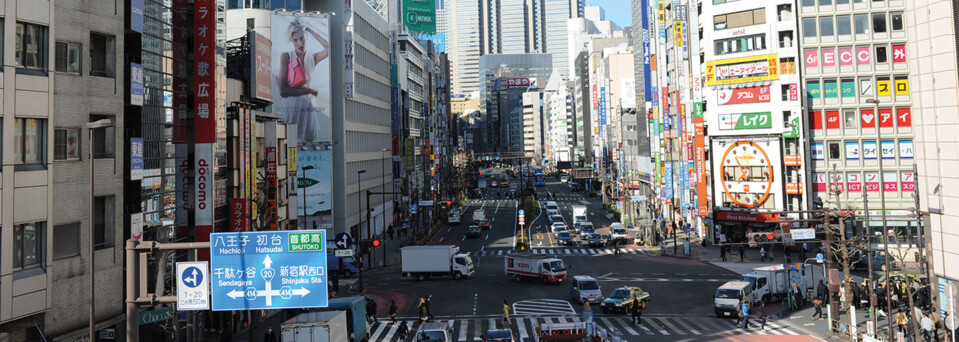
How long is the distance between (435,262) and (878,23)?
144ft

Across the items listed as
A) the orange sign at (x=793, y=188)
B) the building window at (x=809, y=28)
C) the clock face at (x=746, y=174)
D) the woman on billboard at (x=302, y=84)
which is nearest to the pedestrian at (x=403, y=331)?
the woman on billboard at (x=302, y=84)

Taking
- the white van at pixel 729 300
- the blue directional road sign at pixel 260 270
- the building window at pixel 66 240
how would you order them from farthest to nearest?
the white van at pixel 729 300 → the building window at pixel 66 240 → the blue directional road sign at pixel 260 270

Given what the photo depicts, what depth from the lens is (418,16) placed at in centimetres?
11725

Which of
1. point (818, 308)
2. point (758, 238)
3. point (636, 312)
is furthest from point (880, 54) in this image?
point (636, 312)

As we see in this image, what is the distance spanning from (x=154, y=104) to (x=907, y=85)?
59.8 metres

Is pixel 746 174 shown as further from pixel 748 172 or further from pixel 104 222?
pixel 104 222

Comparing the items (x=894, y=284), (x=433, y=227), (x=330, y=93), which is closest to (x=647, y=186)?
(x=433, y=227)

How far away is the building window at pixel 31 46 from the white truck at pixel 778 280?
3646 centimetres

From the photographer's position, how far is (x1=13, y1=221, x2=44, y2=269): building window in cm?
2302

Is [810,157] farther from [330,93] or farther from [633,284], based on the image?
[330,93]

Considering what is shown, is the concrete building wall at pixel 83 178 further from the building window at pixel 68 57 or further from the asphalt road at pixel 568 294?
the asphalt road at pixel 568 294

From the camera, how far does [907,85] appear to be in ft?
204

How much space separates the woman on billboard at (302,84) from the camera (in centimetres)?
6731

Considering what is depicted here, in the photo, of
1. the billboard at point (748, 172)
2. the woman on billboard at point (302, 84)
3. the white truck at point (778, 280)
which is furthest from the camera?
the billboard at point (748, 172)
